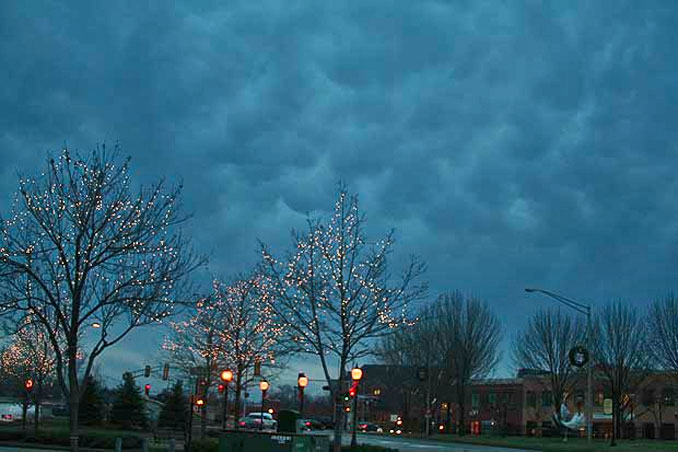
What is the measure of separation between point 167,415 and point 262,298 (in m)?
24.3

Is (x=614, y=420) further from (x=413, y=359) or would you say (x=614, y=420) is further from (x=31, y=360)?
(x=31, y=360)

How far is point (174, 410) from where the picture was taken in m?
53.4

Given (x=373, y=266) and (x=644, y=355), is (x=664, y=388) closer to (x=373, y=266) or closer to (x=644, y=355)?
(x=644, y=355)

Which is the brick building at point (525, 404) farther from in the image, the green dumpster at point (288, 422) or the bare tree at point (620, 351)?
the green dumpster at point (288, 422)

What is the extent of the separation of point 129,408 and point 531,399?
183 feet

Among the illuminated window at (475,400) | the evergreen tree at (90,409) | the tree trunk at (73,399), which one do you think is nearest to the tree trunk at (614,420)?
the illuminated window at (475,400)

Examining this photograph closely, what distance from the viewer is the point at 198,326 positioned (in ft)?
137

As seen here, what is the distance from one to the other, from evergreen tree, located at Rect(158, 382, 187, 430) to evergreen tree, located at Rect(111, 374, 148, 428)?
4.70 ft

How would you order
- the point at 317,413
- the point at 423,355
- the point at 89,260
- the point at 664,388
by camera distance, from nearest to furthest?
the point at 89,260
the point at 423,355
the point at 664,388
the point at 317,413

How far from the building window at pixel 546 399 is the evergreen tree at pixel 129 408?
48551 millimetres

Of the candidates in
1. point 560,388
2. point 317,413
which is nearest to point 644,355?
point 560,388

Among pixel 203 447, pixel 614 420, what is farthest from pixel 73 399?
pixel 614 420

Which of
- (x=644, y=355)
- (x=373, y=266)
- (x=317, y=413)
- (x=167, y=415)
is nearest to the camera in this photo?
(x=373, y=266)

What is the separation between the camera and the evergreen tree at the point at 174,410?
52044 mm
